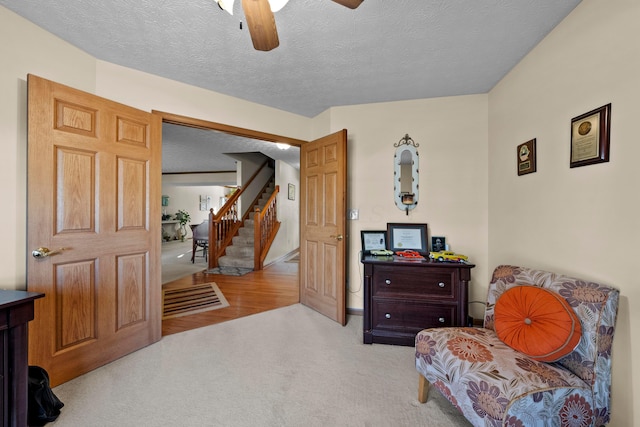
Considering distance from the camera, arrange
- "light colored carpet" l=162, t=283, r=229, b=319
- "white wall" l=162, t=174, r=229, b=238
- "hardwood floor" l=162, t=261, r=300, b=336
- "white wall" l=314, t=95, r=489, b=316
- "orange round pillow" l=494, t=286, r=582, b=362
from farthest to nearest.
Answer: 1. "white wall" l=162, t=174, r=229, b=238
2. "light colored carpet" l=162, t=283, r=229, b=319
3. "hardwood floor" l=162, t=261, r=300, b=336
4. "white wall" l=314, t=95, r=489, b=316
5. "orange round pillow" l=494, t=286, r=582, b=362

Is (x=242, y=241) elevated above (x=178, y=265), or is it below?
above

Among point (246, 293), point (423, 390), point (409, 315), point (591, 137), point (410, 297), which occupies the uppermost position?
point (591, 137)

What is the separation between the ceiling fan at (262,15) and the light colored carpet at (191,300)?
2944 millimetres

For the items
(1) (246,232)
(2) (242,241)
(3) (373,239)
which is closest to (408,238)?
(3) (373,239)

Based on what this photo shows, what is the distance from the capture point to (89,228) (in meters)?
1.85

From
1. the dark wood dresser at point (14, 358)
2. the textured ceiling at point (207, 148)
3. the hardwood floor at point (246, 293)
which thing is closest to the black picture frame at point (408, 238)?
the hardwood floor at point (246, 293)

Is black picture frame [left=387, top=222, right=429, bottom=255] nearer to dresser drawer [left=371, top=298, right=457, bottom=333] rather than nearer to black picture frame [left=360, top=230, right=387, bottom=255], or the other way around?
black picture frame [left=360, top=230, right=387, bottom=255]

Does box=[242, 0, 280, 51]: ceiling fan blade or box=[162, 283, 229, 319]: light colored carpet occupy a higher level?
box=[242, 0, 280, 51]: ceiling fan blade

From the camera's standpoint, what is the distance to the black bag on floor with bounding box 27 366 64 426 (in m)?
1.38

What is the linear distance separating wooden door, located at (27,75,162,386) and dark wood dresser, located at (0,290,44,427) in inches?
21.1

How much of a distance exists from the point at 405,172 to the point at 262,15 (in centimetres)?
209

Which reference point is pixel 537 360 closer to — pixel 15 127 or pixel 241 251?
pixel 15 127

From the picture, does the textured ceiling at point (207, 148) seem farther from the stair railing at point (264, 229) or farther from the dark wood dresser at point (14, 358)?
the dark wood dresser at point (14, 358)

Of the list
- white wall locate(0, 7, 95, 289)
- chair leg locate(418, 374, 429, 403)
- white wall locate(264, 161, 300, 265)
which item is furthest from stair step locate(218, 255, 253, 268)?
chair leg locate(418, 374, 429, 403)
